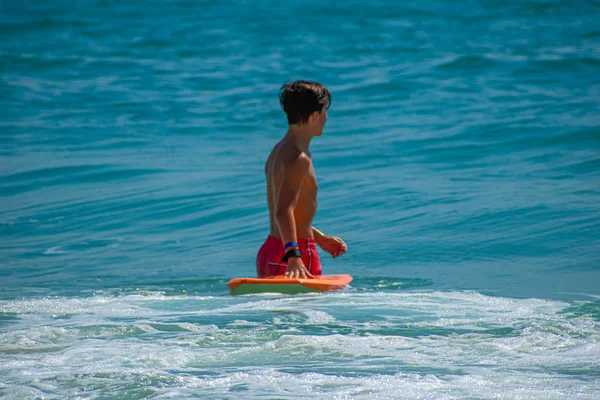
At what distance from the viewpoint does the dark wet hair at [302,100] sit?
4980mm

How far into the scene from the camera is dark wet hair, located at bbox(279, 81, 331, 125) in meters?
4.98

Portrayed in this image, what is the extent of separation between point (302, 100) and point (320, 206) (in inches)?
176

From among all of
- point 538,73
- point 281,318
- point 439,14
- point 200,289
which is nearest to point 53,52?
point 439,14

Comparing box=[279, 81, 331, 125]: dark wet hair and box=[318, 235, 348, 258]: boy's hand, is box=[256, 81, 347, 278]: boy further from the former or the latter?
box=[318, 235, 348, 258]: boy's hand

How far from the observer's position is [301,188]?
506cm

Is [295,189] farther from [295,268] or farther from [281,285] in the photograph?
[281,285]

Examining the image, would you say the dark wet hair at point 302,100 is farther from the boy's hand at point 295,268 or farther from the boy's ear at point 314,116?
the boy's hand at point 295,268

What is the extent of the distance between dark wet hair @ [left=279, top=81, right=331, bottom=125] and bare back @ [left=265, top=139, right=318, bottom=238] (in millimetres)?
169

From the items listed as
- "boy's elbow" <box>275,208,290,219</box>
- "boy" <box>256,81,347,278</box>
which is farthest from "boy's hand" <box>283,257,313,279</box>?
"boy's elbow" <box>275,208,290,219</box>

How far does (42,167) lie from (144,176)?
1.71m

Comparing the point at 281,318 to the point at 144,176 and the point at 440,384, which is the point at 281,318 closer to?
the point at 440,384

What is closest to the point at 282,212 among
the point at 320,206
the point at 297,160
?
the point at 297,160

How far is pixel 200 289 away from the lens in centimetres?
582

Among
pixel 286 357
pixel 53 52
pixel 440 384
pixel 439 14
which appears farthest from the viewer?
pixel 439 14
